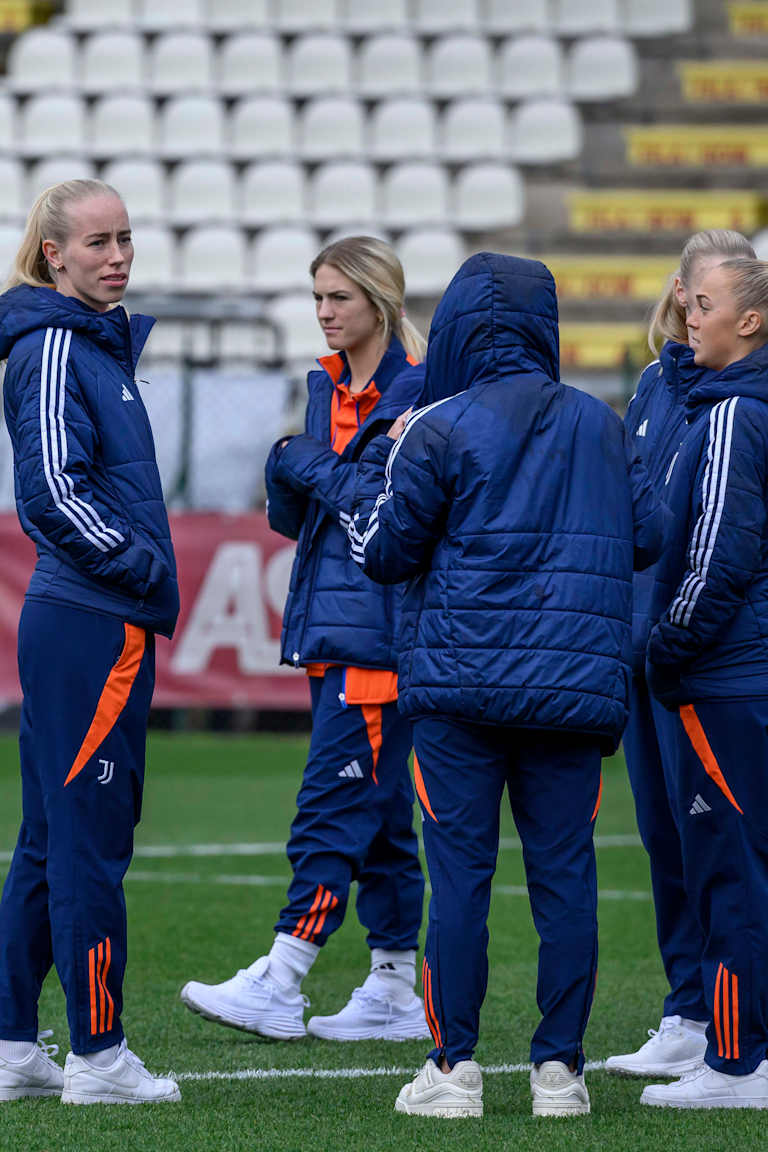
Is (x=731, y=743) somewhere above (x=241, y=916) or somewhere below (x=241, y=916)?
above

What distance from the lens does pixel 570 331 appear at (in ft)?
51.9

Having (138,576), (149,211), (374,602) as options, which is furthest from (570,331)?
(138,576)

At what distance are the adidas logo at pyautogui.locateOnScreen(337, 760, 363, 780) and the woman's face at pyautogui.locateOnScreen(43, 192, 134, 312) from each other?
1.45 metres

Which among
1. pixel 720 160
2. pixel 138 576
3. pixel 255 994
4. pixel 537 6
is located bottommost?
pixel 255 994

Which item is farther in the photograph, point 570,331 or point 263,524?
point 570,331

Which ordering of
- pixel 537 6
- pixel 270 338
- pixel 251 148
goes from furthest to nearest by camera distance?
pixel 537 6 < pixel 251 148 < pixel 270 338

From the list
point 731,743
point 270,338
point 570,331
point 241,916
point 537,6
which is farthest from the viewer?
point 537,6

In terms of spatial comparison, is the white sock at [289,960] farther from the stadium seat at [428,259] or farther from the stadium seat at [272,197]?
the stadium seat at [272,197]

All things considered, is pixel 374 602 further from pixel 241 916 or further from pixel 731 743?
pixel 241 916

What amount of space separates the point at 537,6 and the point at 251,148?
3785 millimetres

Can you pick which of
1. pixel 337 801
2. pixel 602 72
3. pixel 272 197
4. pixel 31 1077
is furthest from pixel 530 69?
pixel 31 1077

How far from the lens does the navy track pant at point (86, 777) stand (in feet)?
11.5

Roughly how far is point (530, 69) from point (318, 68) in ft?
7.49

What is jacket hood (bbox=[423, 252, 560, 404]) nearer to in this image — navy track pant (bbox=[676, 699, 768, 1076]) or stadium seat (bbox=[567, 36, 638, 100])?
navy track pant (bbox=[676, 699, 768, 1076])
